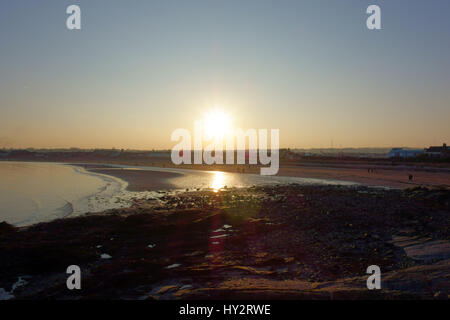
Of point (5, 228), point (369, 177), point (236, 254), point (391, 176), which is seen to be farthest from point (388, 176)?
point (5, 228)

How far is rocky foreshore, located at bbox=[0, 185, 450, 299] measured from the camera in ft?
20.8

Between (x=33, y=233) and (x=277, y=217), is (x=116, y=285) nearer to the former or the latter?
(x=33, y=233)

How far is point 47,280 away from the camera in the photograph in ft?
25.3

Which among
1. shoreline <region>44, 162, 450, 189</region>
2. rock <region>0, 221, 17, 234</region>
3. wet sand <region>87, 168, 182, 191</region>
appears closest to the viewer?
rock <region>0, 221, 17, 234</region>

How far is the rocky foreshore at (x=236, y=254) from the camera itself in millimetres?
6352

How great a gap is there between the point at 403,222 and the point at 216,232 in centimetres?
744

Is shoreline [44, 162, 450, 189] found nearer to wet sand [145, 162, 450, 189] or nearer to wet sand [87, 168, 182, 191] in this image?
wet sand [145, 162, 450, 189]

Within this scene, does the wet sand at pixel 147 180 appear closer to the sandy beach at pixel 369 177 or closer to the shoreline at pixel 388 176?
the sandy beach at pixel 369 177

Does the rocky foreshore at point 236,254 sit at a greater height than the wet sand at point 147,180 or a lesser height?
greater

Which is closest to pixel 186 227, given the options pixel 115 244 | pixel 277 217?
pixel 115 244

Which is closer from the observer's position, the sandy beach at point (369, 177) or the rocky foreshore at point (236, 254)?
the rocky foreshore at point (236, 254)

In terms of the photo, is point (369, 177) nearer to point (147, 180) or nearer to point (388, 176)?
point (388, 176)

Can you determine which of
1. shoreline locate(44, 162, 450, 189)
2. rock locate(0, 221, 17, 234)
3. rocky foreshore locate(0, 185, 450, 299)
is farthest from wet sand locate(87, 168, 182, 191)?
rock locate(0, 221, 17, 234)

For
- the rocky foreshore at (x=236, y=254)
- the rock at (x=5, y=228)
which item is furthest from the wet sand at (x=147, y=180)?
the rock at (x=5, y=228)
